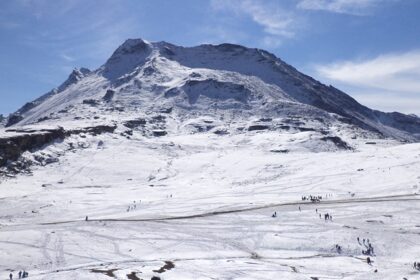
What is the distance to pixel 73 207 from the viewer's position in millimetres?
88188

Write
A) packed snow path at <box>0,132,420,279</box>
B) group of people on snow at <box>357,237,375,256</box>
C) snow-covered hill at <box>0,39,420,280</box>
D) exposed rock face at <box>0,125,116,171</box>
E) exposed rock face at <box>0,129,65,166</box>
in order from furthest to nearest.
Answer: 1. exposed rock face at <box>0,125,116,171</box>
2. exposed rock face at <box>0,129,65,166</box>
3. group of people on snow at <box>357,237,375,256</box>
4. snow-covered hill at <box>0,39,420,280</box>
5. packed snow path at <box>0,132,420,279</box>

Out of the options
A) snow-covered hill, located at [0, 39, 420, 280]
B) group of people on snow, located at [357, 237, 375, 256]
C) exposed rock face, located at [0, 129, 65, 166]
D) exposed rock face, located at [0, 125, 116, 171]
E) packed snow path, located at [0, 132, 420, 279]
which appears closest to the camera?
packed snow path, located at [0, 132, 420, 279]

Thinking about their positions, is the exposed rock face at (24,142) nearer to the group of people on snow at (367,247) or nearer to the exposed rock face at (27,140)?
the exposed rock face at (27,140)

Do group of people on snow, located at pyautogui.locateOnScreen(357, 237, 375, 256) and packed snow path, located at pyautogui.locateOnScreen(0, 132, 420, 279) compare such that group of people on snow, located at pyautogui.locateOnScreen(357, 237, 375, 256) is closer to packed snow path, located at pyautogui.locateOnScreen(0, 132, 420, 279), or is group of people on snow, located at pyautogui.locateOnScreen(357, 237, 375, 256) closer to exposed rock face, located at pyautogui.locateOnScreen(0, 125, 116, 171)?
packed snow path, located at pyautogui.locateOnScreen(0, 132, 420, 279)

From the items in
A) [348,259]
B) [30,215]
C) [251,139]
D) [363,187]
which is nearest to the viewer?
[348,259]

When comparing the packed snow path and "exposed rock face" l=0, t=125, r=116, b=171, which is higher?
"exposed rock face" l=0, t=125, r=116, b=171

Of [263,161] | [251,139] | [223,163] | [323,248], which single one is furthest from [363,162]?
[323,248]

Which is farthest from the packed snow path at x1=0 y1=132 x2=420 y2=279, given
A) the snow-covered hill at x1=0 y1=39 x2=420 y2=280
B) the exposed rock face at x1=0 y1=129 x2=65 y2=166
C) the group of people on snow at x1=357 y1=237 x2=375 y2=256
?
the exposed rock face at x1=0 y1=129 x2=65 y2=166

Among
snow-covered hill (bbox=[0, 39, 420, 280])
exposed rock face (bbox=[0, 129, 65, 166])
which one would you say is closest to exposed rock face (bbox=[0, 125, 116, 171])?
exposed rock face (bbox=[0, 129, 65, 166])

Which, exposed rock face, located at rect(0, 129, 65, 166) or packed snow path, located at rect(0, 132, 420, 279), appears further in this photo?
exposed rock face, located at rect(0, 129, 65, 166)

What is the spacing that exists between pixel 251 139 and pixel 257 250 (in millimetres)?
125200

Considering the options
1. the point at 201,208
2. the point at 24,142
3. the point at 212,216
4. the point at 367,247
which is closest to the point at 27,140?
the point at 24,142

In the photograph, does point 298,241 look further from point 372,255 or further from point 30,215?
point 30,215

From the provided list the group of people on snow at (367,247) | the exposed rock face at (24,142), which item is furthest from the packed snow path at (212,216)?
the exposed rock face at (24,142)
